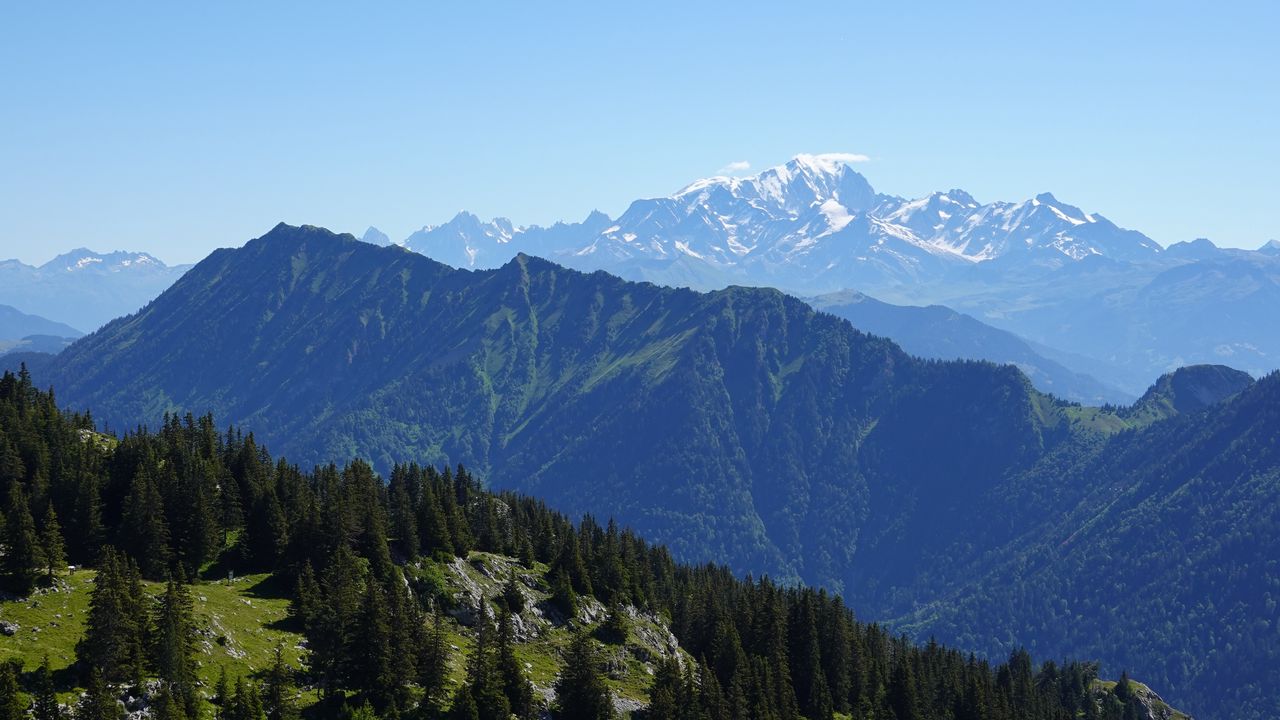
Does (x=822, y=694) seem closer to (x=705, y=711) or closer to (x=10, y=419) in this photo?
(x=705, y=711)

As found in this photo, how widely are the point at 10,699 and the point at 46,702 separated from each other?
8.01 feet

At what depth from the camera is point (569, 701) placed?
10975cm

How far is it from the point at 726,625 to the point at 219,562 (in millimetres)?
63091

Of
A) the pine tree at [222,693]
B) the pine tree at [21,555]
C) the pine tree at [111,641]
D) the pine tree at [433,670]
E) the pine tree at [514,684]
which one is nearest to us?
the pine tree at [111,641]

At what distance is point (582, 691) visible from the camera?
110000mm

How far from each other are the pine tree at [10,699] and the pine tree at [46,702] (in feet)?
2.86

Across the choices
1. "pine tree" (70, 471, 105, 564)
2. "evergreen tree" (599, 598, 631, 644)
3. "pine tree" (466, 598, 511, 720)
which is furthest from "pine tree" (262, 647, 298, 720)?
"evergreen tree" (599, 598, 631, 644)

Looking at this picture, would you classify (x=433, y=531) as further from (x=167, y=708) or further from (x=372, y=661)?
(x=167, y=708)

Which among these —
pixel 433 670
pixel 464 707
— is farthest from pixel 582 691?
pixel 433 670

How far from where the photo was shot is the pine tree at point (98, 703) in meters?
75.9

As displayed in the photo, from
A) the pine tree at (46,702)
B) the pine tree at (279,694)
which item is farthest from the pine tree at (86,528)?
the pine tree at (46,702)

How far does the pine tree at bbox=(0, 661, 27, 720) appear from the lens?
72.8 metres

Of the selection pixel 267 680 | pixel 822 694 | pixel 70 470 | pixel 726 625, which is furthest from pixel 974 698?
pixel 70 470

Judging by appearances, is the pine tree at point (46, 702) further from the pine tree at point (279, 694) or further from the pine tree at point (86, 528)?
the pine tree at point (86, 528)
